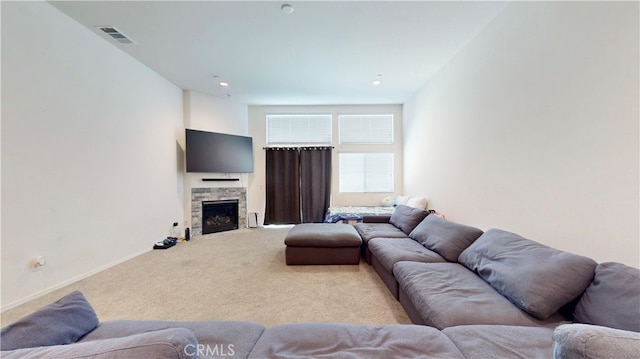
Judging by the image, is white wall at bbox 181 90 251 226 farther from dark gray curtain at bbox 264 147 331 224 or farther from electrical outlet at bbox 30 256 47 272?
electrical outlet at bbox 30 256 47 272

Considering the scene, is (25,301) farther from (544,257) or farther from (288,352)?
(544,257)

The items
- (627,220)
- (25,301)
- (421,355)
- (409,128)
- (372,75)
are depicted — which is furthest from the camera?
(409,128)

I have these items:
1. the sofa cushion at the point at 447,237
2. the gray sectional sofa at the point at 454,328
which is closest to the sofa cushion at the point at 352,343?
the gray sectional sofa at the point at 454,328

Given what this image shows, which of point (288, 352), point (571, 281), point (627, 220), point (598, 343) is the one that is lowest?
point (288, 352)

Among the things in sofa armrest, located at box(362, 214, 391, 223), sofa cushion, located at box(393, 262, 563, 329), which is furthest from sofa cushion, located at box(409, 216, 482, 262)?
sofa armrest, located at box(362, 214, 391, 223)

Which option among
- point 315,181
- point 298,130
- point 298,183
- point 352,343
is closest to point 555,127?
point 352,343

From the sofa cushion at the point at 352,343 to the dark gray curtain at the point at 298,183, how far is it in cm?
445

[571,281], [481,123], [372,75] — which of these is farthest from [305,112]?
[571,281]

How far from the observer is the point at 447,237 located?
7.64 ft

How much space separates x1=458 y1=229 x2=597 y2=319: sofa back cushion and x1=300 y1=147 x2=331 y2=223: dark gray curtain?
3.94 meters

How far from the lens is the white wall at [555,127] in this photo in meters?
1.49

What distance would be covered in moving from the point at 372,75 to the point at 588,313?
3766mm

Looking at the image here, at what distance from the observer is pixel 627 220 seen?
4.79 ft

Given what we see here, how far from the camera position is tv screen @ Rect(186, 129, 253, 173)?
4.53 m
